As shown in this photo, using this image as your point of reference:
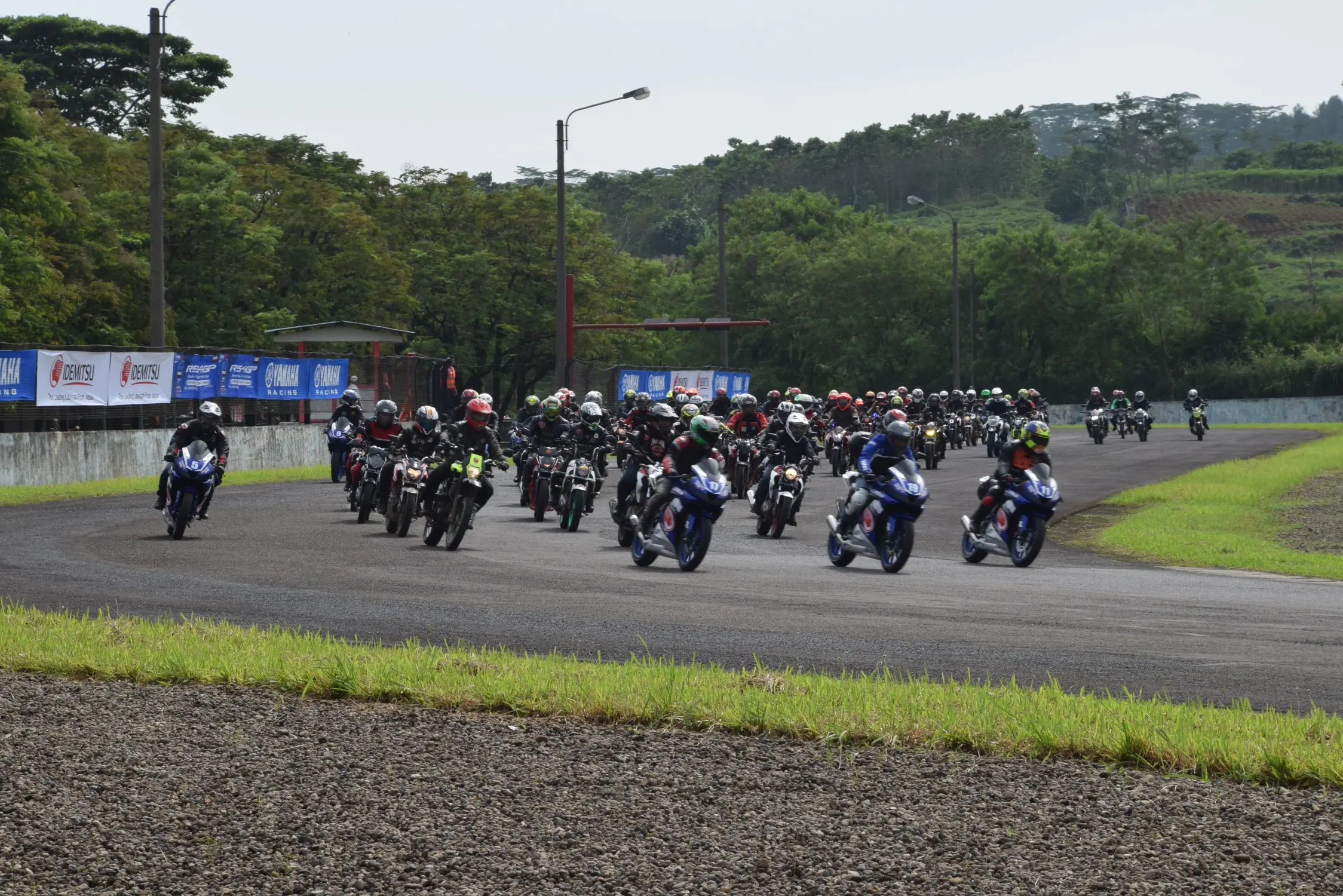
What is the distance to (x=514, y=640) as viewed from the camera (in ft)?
36.7

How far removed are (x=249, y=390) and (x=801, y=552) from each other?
19.6 metres

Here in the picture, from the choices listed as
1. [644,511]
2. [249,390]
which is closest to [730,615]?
[644,511]

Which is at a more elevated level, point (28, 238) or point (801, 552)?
point (28, 238)

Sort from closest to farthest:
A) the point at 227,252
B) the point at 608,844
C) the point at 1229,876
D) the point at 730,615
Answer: the point at 1229,876, the point at 608,844, the point at 730,615, the point at 227,252

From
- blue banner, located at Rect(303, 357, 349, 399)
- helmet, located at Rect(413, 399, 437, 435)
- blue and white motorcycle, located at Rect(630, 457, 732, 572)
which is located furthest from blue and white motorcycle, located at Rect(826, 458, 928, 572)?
blue banner, located at Rect(303, 357, 349, 399)

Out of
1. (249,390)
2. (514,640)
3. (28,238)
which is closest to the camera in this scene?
(514,640)

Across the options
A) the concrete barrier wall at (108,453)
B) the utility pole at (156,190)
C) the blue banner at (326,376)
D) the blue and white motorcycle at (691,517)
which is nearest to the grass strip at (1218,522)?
the blue and white motorcycle at (691,517)

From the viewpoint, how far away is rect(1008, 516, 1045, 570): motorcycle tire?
17.8 metres

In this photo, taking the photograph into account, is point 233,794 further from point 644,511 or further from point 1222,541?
point 1222,541

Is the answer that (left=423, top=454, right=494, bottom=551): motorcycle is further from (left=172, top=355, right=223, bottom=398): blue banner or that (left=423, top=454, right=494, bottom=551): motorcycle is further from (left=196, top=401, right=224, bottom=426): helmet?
(left=172, top=355, right=223, bottom=398): blue banner

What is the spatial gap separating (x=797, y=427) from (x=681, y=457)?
584cm

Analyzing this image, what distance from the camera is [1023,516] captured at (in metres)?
17.9

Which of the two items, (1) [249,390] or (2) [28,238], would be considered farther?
(2) [28,238]

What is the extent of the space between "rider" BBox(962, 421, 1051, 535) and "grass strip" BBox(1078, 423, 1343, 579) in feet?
6.54
